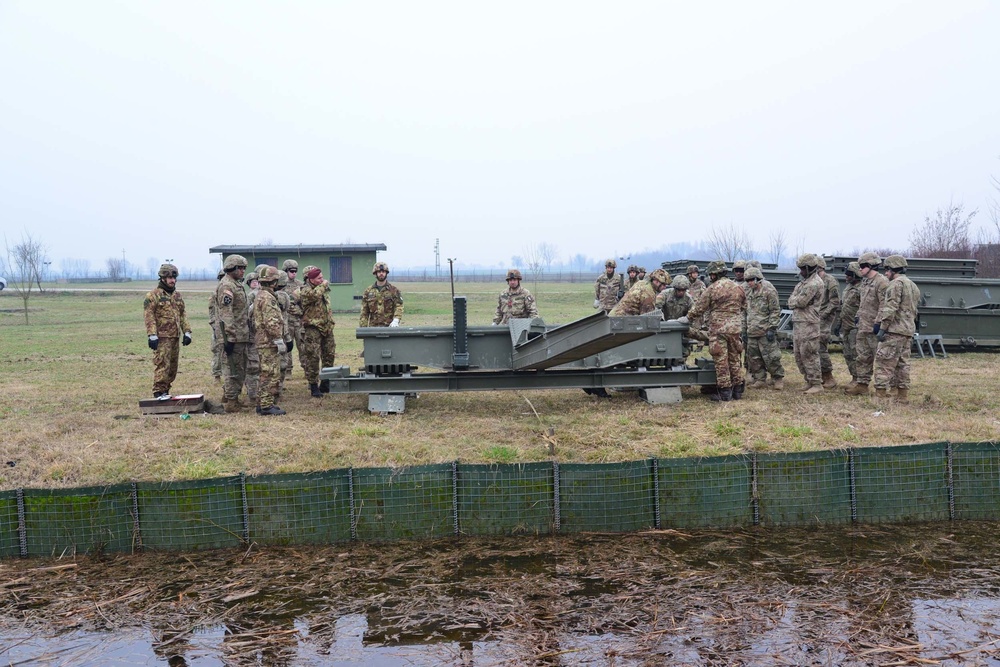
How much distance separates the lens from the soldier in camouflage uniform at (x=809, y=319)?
10539 millimetres

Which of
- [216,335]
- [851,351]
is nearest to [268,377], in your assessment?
[216,335]

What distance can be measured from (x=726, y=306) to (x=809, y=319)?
145cm

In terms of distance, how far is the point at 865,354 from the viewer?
10375mm

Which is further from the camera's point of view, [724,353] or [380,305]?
[380,305]

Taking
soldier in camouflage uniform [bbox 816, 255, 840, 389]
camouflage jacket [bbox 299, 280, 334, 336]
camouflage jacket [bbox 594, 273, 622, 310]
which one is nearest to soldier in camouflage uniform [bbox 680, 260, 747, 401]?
soldier in camouflage uniform [bbox 816, 255, 840, 389]

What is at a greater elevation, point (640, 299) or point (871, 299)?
point (640, 299)

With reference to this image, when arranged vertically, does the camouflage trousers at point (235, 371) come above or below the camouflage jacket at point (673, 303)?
below

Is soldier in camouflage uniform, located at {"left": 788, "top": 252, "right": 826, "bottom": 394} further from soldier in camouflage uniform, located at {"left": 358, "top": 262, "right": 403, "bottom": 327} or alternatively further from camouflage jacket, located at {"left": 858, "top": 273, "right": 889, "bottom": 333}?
soldier in camouflage uniform, located at {"left": 358, "top": 262, "right": 403, "bottom": 327}

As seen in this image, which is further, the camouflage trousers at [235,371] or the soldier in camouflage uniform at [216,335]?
the soldier in camouflage uniform at [216,335]

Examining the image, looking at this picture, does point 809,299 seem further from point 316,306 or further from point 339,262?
point 339,262

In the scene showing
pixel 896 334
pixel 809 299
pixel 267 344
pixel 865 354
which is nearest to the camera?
pixel 267 344

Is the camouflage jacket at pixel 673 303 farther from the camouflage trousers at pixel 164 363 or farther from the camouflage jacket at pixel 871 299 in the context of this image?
the camouflage trousers at pixel 164 363

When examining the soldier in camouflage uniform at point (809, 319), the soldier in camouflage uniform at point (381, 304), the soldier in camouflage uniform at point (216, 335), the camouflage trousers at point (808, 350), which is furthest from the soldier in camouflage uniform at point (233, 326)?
the camouflage trousers at point (808, 350)

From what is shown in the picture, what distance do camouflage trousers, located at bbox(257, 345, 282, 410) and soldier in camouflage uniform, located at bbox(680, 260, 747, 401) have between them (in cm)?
522
